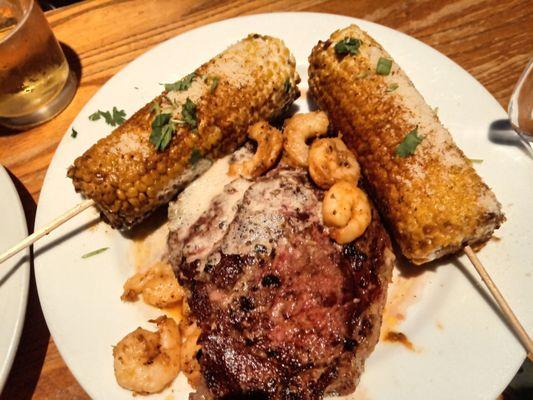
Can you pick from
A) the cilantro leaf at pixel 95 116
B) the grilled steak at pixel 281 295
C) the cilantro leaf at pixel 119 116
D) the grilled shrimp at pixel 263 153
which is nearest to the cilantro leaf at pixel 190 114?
the grilled shrimp at pixel 263 153

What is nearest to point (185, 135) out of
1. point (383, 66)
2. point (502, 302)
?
point (383, 66)

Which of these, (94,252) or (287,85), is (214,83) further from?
(94,252)

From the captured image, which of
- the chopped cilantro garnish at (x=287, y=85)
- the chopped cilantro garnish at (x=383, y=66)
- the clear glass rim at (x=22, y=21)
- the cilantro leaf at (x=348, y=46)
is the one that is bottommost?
the chopped cilantro garnish at (x=287, y=85)

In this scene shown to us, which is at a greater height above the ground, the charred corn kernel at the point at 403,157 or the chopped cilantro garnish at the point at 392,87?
the chopped cilantro garnish at the point at 392,87

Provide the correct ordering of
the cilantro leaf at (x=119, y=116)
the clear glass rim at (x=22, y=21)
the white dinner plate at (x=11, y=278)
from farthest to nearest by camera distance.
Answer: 1. the cilantro leaf at (x=119, y=116)
2. the clear glass rim at (x=22, y=21)
3. the white dinner plate at (x=11, y=278)

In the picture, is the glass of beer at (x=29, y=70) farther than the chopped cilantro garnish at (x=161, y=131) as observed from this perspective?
Yes

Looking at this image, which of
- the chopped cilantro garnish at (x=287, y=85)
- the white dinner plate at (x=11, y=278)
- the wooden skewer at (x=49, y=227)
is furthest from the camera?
the chopped cilantro garnish at (x=287, y=85)

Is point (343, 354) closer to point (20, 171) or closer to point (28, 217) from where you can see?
point (28, 217)

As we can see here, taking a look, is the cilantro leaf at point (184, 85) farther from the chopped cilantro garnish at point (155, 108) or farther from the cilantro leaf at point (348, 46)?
the cilantro leaf at point (348, 46)
